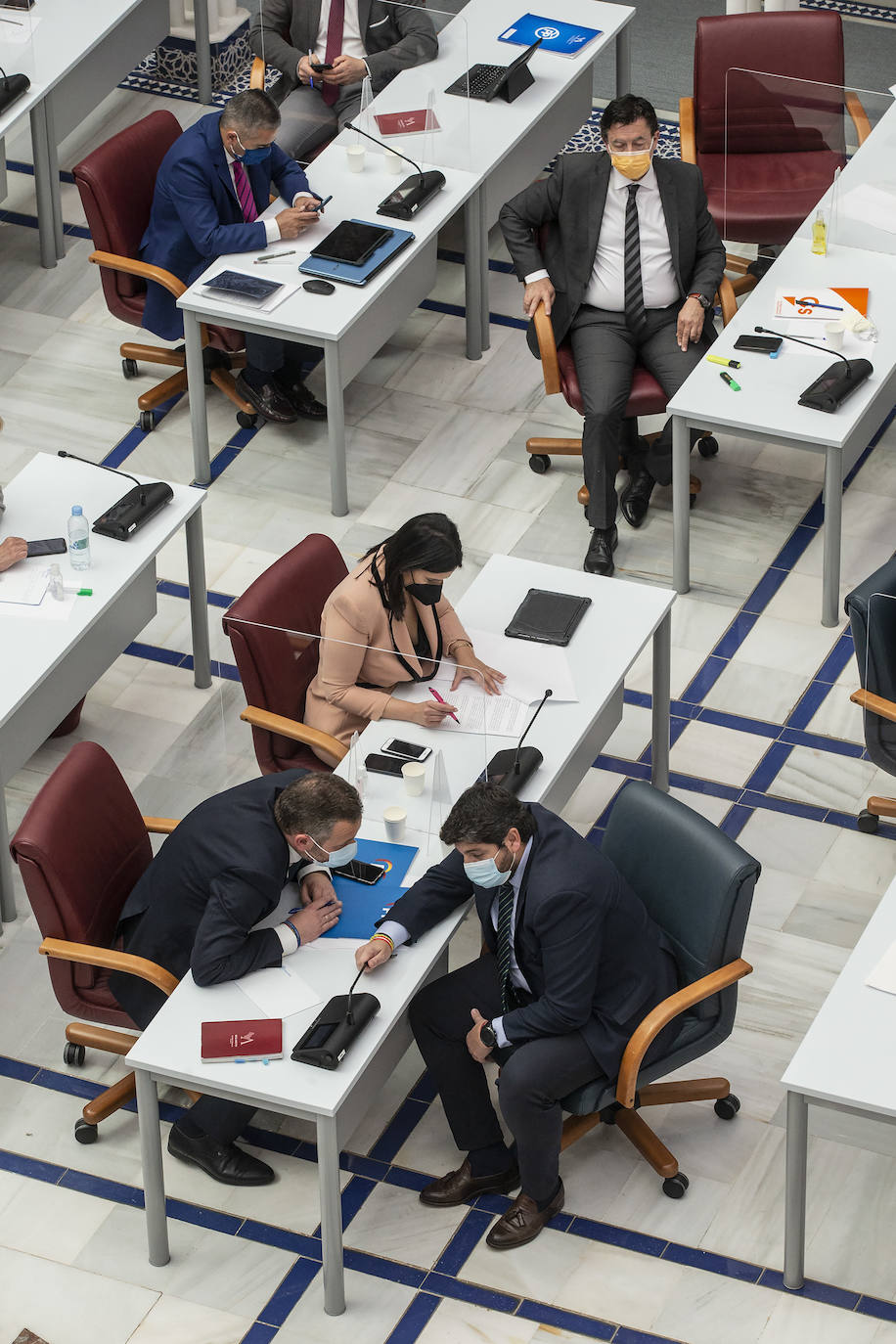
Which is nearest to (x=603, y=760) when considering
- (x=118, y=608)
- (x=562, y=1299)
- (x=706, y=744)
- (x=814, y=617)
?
(x=706, y=744)

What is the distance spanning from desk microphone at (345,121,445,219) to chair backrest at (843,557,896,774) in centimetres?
259

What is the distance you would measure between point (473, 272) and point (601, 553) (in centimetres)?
149

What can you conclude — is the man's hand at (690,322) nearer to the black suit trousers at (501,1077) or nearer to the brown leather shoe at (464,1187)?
the black suit trousers at (501,1077)

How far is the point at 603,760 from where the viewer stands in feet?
21.9

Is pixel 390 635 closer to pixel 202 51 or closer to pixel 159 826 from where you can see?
pixel 159 826

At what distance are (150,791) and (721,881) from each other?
7.05 ft

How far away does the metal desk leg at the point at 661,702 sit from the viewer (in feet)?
20.5

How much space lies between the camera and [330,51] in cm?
862

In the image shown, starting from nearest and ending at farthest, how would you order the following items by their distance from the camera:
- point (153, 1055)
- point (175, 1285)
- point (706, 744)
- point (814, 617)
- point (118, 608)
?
point (153, 1055) < point (175, 1285) < point (118, 608) < point (706, 744) < point (814, 617)

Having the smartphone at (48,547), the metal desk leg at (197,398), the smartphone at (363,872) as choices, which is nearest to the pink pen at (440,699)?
the smartphone at (363,872)

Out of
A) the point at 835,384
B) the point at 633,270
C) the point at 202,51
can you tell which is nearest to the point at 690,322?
the point at 633,270

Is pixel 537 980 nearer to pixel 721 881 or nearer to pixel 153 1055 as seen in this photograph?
pixel 721 881

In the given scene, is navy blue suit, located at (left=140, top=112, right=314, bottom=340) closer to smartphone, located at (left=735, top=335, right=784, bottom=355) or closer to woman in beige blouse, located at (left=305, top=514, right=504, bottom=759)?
smartphone, located at (left=735, top=335, right=784, bottom=355)

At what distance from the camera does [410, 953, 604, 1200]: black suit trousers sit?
16.7 ft
